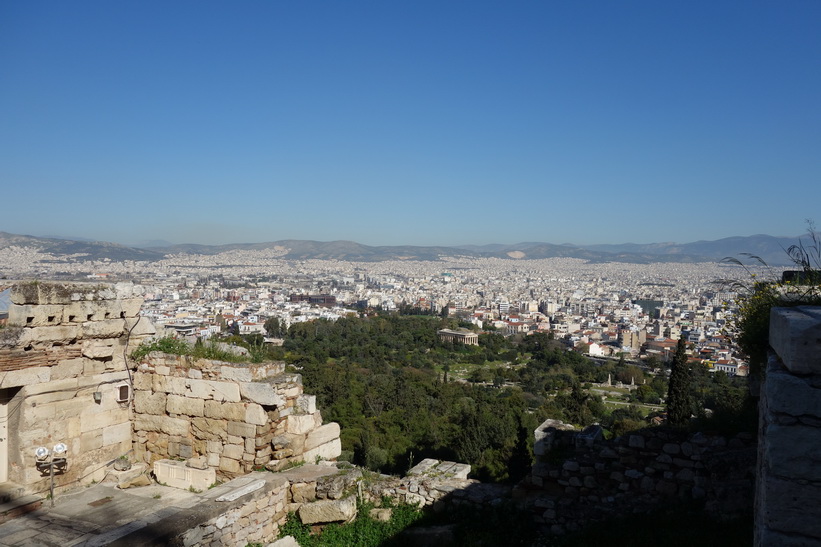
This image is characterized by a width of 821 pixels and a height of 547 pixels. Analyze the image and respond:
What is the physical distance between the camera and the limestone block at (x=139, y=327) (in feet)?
19.2

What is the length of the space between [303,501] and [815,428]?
4146 millimetres

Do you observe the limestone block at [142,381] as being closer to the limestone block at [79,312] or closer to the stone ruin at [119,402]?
the stone ruin at [119,402]

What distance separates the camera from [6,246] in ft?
202

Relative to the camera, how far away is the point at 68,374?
5273mm

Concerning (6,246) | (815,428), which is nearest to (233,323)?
(6,246)

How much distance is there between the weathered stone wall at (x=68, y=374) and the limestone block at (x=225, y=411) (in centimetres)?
107

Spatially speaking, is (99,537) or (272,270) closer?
(99,537)

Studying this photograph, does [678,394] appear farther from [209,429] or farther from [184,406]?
[184,406]

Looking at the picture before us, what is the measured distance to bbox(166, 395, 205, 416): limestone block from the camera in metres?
5.42

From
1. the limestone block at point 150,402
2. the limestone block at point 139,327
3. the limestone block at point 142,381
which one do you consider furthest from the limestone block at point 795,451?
the limestone block at point 139,327

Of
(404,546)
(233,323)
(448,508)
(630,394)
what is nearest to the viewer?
(404,546)

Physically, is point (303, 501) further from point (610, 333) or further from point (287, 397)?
point (610, 333)

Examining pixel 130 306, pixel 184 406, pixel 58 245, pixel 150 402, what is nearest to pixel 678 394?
pixel 184 406

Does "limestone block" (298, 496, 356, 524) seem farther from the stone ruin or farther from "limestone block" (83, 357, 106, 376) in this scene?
"limestone block" (83, 357, 106, 376)
